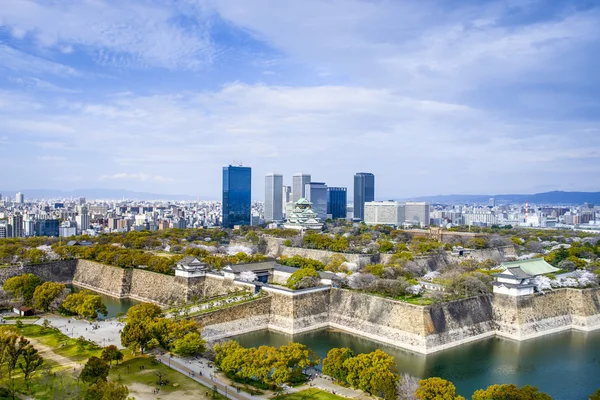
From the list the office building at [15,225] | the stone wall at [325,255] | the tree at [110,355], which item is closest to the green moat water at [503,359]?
the tree at [110,355]

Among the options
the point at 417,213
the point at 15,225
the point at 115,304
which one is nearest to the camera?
the point at 115,304

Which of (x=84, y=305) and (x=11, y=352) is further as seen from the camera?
(x=84, y=305)

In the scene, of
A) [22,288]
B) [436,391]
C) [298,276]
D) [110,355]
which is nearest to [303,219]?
[298,276]

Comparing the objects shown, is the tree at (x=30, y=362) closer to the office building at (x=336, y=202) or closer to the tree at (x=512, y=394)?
the tree at (x=512, y=394)

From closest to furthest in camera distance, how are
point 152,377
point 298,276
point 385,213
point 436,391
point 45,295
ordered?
point 436,391, point 152,377, point 45,295, point 298,276, point 385,213

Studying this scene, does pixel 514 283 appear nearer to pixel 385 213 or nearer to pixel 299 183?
pixel 385 213

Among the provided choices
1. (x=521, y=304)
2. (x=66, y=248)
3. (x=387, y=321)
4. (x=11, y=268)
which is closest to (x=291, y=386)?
(x=387, y=321)

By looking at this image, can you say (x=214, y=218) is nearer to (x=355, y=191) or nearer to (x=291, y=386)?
(x=355, y=191)
